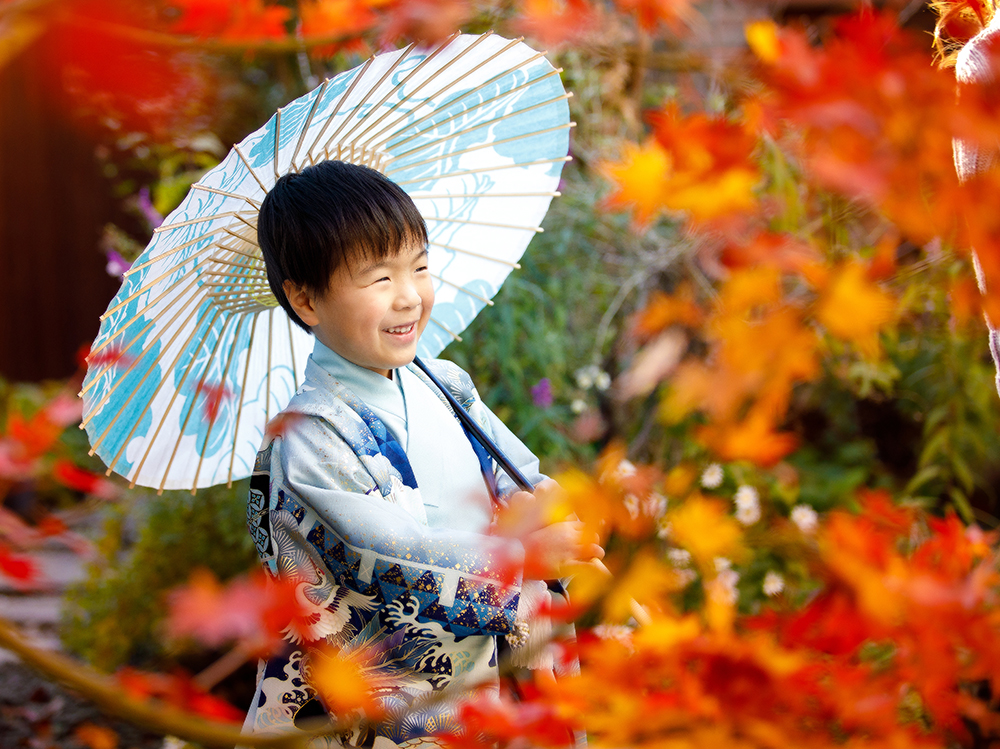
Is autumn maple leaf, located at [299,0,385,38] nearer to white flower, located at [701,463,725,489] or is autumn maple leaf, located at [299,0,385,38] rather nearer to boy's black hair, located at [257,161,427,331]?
boy's black hair, located at [257,161,427,331]

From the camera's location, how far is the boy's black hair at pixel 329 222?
152 cm

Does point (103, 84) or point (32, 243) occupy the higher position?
point (103, 84)

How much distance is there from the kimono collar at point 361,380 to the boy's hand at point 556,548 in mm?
419

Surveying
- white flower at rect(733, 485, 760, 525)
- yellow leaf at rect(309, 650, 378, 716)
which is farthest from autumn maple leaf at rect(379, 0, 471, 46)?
white flower at rect(733, 485, 760, 525)

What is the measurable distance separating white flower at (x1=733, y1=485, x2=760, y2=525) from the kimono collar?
1.67 metres

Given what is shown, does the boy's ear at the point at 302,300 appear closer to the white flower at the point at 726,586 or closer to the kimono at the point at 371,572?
the kimono at the point at 371,572

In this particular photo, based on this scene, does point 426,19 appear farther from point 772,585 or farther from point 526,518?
point 772,585

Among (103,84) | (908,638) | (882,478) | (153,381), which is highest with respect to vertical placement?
(103,84)

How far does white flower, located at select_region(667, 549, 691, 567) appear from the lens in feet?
9.45

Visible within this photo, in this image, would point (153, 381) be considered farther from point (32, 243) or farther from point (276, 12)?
point (32, 243)

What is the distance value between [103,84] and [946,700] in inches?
115

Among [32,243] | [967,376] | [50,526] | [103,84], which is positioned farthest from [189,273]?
[32,243]

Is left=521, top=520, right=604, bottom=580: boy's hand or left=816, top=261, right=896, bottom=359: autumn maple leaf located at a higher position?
left=816, top=261, right=896, bottom=359: autumn maple leaf

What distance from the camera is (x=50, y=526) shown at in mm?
1739
